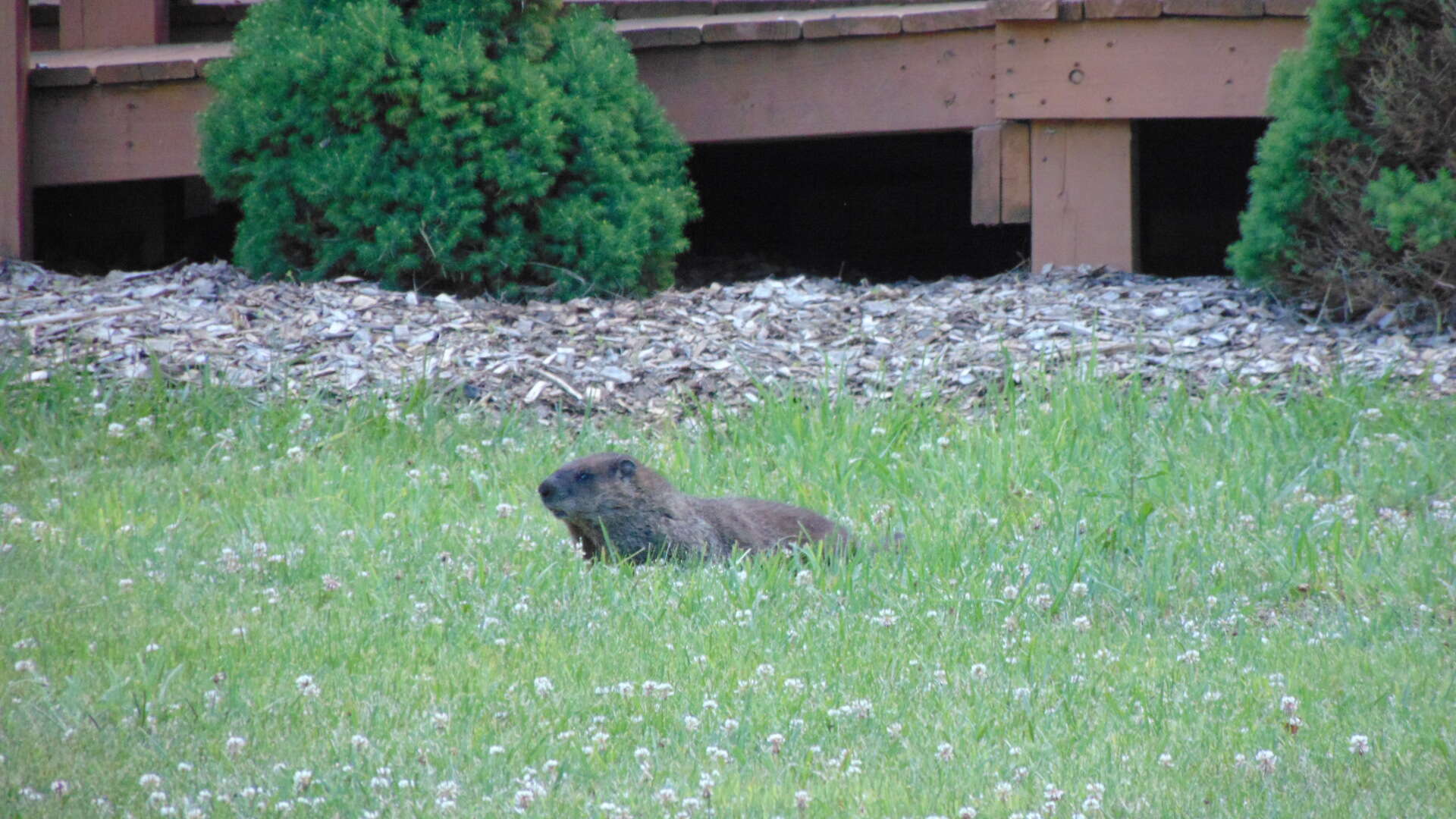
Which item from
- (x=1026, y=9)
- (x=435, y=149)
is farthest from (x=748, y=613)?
(x=1026, y=9)

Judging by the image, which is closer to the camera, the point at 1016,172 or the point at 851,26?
the point at 1016,172

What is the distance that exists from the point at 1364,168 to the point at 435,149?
15.7 ft

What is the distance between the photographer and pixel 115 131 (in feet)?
31.0

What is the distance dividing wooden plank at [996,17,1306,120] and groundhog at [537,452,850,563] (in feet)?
14.6

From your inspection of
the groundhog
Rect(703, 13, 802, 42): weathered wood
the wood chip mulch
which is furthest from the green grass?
Rect(703, 13, 802, 42): weathered wood

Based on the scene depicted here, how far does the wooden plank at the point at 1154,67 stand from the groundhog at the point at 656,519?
14.6 ft

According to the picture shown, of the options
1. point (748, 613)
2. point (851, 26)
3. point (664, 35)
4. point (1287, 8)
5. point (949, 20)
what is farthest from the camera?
point (664, 35)

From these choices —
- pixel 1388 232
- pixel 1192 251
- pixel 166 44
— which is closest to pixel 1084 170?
pixel 1388 232

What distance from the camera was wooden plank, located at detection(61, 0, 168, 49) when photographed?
1100 cm

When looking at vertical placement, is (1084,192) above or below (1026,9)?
below

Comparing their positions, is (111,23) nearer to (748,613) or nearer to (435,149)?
(435,149)

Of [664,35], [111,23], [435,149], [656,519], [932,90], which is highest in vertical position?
[111,23]

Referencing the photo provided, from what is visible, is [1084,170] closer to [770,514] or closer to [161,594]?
[770,514]

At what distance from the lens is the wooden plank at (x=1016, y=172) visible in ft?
29.2
